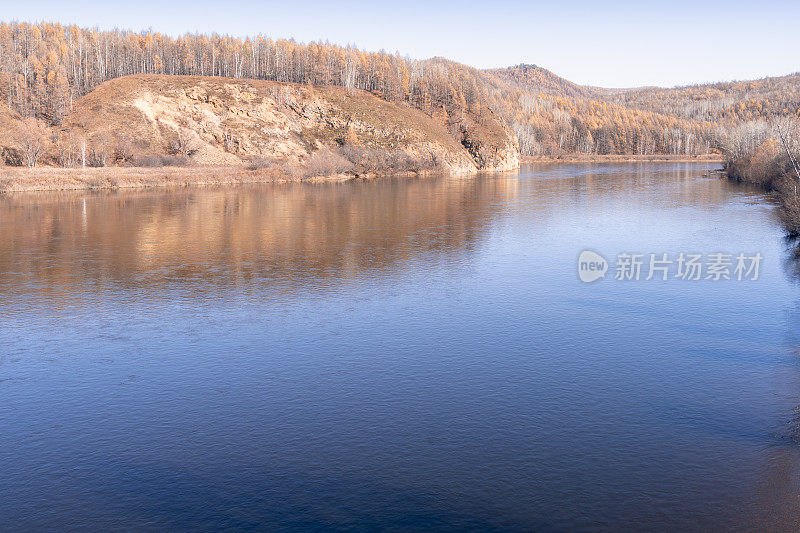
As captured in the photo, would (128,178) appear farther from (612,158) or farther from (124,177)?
(612,158)

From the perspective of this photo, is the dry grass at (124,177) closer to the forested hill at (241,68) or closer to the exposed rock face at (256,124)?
the exposed rock face at (256,124)

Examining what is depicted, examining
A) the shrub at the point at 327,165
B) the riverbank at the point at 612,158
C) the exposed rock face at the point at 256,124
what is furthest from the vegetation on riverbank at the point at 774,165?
the riverbank at the point at 612,158

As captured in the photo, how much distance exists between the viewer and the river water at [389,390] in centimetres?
1040

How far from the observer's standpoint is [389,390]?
1488 centimetres

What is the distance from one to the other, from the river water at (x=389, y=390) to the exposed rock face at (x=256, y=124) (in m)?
61.1

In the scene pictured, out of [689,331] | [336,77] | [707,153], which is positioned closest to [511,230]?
[689,331]

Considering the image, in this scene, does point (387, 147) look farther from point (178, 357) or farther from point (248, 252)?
point (178, 357)

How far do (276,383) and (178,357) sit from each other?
3.34 meters

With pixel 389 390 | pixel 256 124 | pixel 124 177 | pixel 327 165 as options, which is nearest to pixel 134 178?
pixel 124 177

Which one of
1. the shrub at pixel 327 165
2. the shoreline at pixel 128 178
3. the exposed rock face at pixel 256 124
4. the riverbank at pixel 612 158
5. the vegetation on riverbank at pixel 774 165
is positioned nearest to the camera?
the vegetation on riverbank at pixel 774 165

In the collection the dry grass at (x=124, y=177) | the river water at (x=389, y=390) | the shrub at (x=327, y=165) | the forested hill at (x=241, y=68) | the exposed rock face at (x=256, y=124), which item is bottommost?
the river water at (x=389, y=390)

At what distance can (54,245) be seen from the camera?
106ft

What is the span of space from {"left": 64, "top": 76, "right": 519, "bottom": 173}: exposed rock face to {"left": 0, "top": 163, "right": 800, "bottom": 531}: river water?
A: 61100 mm

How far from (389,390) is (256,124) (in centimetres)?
9265
